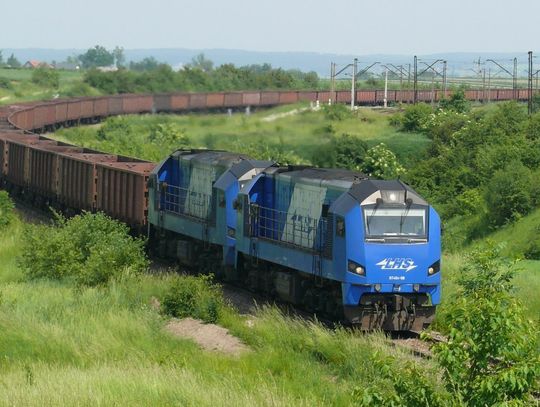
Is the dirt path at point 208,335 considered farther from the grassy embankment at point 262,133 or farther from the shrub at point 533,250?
the grassy embankment at point 262,133

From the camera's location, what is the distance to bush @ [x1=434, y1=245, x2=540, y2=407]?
11.9m

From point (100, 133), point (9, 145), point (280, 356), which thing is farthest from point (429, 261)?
point (100, 133)

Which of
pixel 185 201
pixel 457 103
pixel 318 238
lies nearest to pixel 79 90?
pixel 457 103

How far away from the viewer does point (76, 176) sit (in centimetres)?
3722

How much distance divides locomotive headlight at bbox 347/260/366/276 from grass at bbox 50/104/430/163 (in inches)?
1420

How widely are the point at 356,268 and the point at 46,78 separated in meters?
114

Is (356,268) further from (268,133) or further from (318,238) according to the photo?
(268,133)

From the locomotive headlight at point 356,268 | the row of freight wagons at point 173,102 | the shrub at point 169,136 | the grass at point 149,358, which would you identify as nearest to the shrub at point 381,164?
the shrub at point 169,136

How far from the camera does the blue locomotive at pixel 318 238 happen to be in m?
20.7

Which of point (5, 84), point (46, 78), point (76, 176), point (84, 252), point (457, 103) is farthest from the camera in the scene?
point (46, 78)

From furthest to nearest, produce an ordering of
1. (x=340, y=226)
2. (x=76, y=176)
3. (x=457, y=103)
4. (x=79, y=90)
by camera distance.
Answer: (x=79, y=90)
(x=457, y=103)
(x=76, y=176)
(x=340, y=226)

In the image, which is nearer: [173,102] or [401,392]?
[401,392]

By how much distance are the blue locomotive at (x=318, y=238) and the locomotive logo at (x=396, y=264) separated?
2cm

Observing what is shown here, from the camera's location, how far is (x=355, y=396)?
1241 cm
